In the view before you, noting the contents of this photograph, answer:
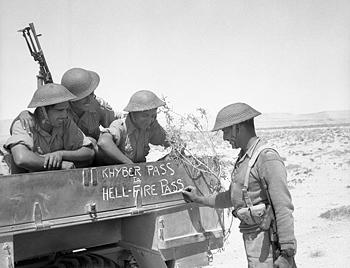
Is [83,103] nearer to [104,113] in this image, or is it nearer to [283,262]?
[104,113]

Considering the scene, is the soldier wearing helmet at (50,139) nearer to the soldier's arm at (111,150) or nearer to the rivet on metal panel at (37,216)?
the soldier's arm at (111,150)

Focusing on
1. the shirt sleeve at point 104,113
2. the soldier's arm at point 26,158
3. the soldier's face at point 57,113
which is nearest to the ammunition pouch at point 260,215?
the soldier's arm at point 26,158

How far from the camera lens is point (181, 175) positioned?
3805 mm

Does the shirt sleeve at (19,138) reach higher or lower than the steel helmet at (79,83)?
lower

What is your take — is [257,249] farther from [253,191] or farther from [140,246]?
[140,246]

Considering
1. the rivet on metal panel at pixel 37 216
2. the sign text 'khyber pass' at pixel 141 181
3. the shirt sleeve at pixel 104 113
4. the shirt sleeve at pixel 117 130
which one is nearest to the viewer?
the rivet on metal panel at pixel 37 216

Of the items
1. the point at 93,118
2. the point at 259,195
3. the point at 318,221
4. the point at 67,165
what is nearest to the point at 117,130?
the point at 93,118

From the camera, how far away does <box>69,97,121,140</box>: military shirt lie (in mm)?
4676

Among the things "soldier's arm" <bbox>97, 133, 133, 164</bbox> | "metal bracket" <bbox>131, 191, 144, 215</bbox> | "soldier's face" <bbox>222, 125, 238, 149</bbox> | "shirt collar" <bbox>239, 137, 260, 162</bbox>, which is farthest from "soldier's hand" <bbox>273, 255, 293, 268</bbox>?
"soldier's arm" <bbox>97, 133, 133, 164</bbox>

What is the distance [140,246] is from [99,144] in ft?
3.03

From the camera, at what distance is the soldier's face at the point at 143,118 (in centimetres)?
439

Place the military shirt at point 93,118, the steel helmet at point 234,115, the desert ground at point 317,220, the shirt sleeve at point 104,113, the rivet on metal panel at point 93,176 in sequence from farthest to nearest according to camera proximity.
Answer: the desert ground at point 317,220
the shirt sleeve at point 104,113
the military shirt at point 93,118
the rivet on metal panel at point 93,176
the steel helmet at point 234,115

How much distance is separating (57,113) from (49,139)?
0.25 metres

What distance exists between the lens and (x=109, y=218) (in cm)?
339
